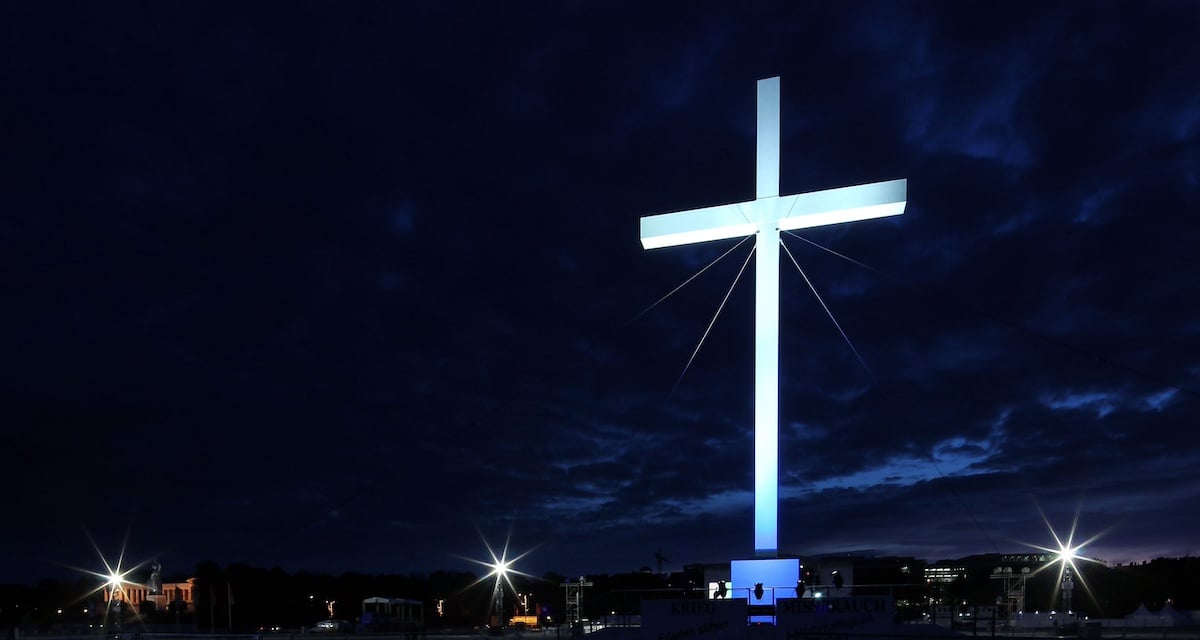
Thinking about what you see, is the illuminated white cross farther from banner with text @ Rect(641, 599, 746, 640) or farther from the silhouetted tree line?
the silhouetted tree line

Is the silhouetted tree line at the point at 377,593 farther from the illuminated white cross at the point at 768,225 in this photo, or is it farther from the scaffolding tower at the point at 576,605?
the illuminated white cross at the point at 768,225

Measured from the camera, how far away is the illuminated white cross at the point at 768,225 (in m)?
20.7

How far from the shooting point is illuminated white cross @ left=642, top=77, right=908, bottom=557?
20.7 meters

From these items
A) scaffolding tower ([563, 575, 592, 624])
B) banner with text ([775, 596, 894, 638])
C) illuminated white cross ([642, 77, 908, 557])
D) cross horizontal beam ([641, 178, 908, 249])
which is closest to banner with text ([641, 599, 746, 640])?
banner with text ([775, 596, 894, 638])

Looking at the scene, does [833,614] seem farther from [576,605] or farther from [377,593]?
[377,593]

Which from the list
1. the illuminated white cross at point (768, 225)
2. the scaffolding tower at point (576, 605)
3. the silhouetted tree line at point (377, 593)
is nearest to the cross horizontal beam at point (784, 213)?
the illuminated white cross at point (768, 225)

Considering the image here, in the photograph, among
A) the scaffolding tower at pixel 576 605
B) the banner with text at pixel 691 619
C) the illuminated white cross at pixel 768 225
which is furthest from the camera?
the scaffolding tower at pixel 576 605

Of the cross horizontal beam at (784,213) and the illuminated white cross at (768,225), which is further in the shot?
the cross horizontal beam at (784,213)

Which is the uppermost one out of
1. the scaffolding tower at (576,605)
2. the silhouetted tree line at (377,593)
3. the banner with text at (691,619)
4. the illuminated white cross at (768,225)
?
the illuminated white cross at (768,225)

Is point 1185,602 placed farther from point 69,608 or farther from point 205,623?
point 69,608

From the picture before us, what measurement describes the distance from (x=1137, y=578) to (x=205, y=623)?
93.3 meters

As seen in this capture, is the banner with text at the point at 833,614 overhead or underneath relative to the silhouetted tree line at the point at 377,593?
overhead

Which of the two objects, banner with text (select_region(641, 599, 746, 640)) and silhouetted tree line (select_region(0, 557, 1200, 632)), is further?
silhouetted tree line (select_region(0, 557, 1200, 632))

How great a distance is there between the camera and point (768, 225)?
22.4 meters
